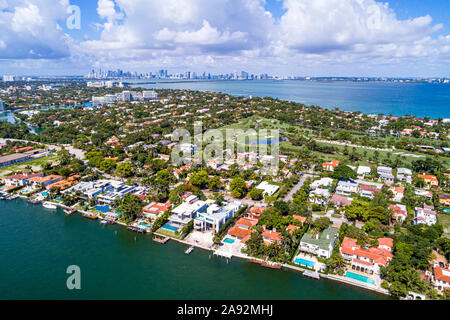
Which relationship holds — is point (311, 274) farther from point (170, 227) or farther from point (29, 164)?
point (29, 164)

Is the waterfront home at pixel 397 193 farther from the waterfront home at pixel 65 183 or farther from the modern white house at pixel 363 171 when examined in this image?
the waterfront home at pixel 65 183

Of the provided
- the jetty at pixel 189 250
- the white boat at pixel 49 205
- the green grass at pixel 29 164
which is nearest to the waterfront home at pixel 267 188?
the jetty at pixel 189 250

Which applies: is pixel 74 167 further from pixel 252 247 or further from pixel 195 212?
pixel 252 247

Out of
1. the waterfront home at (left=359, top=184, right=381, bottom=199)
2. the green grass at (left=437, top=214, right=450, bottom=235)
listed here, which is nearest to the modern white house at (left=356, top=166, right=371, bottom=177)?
the waterfront home at (left=359, top=184, right=381, bottom=199)

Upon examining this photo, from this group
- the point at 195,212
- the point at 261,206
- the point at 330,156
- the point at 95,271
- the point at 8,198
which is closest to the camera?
the point at 95,271

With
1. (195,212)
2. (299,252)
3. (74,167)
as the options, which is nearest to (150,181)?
(195,212)

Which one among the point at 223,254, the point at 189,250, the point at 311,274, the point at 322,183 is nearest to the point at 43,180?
the point at 189,250
